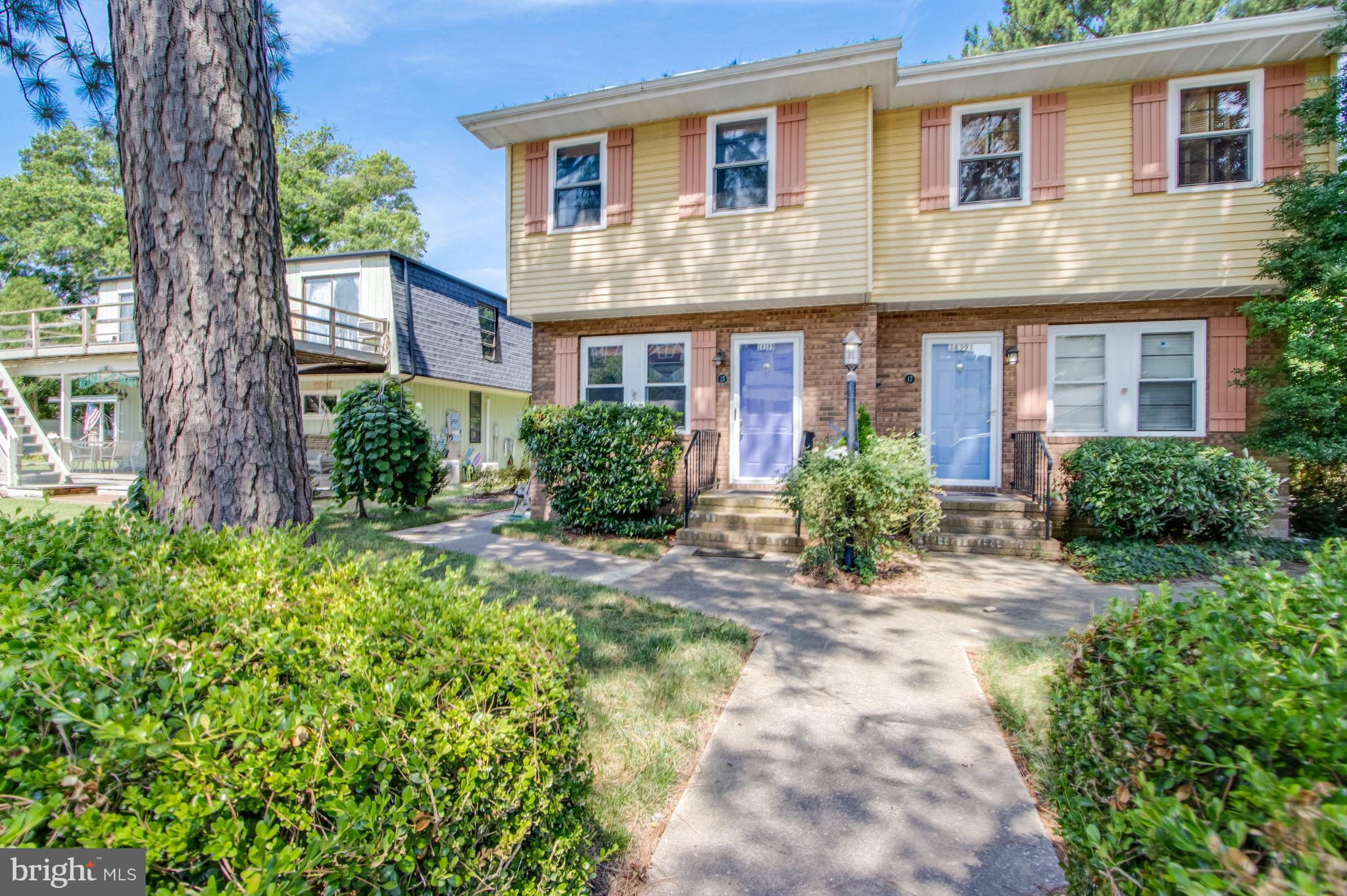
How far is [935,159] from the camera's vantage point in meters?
8.59

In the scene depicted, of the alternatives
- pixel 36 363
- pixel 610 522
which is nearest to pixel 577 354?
pixel 610 522

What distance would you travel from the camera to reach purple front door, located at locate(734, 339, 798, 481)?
9.21 metres

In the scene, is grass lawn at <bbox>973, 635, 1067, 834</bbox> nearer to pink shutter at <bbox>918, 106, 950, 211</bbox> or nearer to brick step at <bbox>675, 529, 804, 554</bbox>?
brick step at <bbox>675, 529, 804, 554</bbox>

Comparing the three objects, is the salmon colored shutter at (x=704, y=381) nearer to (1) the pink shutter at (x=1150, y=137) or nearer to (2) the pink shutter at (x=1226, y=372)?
(1) the pink shutter at (x=1150, y=137)

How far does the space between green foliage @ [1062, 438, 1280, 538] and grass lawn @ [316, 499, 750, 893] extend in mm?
5292

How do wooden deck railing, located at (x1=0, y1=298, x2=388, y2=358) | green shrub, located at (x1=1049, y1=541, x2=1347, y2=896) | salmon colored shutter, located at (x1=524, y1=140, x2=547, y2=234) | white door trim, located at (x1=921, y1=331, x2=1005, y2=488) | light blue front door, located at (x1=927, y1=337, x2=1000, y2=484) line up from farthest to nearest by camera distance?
1. wooden deck railing, located at (x1=0, y1=298, x2=388, y2=358)
2. salmon colored shutter, located at (x1=524, y1=140, x2=547, y2=234)
3. light blue front door, located at (x1=927, y1=337, x2=1000, y2=484)
4. white door trim, located at (x1=921, y1=331, x2=1005, y2=488)
5. green shrub, located at (x1=1049, y1=541, x2=1347, y2=896)

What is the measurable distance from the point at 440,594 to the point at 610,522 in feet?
21.4

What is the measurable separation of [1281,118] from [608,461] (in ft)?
30.1

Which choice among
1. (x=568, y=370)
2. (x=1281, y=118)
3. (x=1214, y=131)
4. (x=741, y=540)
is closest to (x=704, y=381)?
(x=568, y=370)

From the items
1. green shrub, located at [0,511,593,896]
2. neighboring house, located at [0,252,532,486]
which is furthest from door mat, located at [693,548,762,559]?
neighboring house, located at [0,252,532,486]

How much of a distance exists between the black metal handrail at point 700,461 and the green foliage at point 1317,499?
7.14 metres

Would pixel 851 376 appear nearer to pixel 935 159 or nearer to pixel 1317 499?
pixel 935 159

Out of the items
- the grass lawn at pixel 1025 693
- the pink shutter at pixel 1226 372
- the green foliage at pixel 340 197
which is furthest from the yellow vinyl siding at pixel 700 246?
the green foliage at pixel 340 197

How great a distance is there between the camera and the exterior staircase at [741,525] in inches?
302
